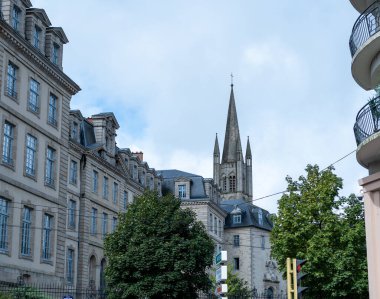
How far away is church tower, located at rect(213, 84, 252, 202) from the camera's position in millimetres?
115625

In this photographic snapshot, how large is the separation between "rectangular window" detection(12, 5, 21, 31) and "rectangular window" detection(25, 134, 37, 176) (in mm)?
5066

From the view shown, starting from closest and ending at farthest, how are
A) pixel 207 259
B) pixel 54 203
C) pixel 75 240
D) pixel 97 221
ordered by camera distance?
pixel 207 259 < pixel 54 203 < pixel 75 240 < pixel 97 221

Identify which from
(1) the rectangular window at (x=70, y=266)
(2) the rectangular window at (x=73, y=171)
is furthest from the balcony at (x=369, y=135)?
(2) the rectangular window at (x=73, y=171)

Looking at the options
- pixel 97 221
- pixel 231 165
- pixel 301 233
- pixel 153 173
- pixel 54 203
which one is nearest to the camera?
pixel 301 233

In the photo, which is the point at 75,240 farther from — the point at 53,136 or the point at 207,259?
the point at 207,259

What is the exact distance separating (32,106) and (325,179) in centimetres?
1403

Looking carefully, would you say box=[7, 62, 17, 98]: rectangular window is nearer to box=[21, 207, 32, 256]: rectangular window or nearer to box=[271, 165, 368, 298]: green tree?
box=[21, 207, 32, 256]: rectangular window

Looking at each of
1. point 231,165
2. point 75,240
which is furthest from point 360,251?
point 231,165

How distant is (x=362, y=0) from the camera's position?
19.5m

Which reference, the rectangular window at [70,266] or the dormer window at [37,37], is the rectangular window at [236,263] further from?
the dormer window at [37,37]

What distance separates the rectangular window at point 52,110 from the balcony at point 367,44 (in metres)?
20.6

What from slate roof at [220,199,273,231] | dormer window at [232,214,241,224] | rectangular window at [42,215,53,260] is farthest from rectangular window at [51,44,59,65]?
dormer window at [232,214,241,224]

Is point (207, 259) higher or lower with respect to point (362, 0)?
A: lower

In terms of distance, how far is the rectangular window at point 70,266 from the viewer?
46.1m
